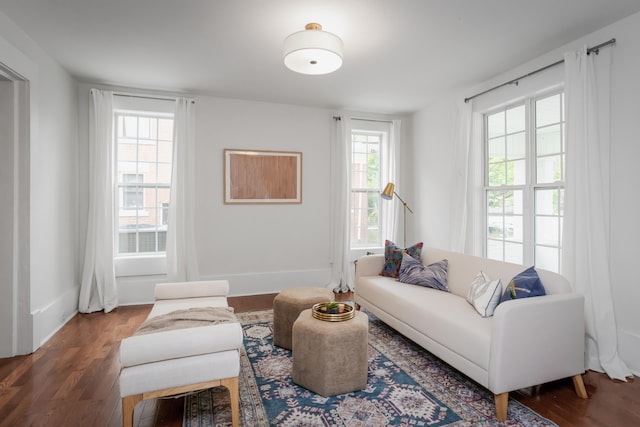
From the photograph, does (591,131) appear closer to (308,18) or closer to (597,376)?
(597,376)

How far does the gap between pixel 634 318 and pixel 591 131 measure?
1504mm

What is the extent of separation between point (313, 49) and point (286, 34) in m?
0.61

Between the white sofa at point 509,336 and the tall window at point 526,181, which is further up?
the tall window at point 526,181

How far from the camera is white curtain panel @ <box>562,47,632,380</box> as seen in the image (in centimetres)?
271

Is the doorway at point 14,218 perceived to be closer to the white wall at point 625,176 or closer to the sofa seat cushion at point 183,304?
the sofa seat cushion at point 183,304

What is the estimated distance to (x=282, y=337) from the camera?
3.04 metres

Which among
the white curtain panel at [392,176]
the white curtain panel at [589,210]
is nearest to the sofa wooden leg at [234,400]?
the white curtain panel at [589,210]

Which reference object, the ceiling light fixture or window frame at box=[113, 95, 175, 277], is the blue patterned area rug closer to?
window frame at box=[113, 95, 175, 277]

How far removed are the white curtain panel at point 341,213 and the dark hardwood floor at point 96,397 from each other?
2.96 m

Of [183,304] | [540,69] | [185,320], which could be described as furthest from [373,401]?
[540,69]

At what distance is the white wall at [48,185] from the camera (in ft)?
9.84

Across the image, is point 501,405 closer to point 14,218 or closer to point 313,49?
point 313,49

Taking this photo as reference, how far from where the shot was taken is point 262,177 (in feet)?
16.2

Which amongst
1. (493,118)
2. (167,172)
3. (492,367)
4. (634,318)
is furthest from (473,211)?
(167,172)
